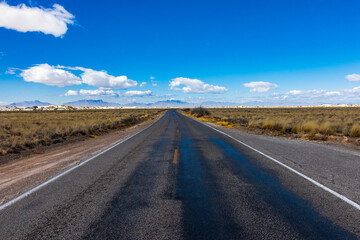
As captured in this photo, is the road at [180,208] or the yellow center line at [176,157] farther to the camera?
the yellow center line at [176,157]

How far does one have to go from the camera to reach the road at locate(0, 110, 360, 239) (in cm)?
298

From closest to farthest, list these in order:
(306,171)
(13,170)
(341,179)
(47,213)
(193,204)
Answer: (47,213)
(193,204)
(341,179)
(306,171)
(13,170)

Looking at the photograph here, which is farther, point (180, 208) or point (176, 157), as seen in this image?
point (176, 157)

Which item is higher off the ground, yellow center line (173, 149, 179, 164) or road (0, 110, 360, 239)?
road (0, 110, 360, 239)

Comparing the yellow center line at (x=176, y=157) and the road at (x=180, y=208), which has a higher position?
the road at (x=180, y=208)

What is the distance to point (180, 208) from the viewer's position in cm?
369

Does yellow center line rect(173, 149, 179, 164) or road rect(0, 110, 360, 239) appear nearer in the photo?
road rect(0, 110, 360, 239)

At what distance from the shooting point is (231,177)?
5.40m

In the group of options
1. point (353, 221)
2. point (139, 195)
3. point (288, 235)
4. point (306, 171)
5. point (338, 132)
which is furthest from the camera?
point (338, 132)

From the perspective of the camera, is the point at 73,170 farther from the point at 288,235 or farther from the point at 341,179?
the point at 341,179

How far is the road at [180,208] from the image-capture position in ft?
9.79

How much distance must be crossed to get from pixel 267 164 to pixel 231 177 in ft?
6.41

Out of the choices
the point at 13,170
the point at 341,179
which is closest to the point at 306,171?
the point at 341,179

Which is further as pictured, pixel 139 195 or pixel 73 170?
pixel 73 170
